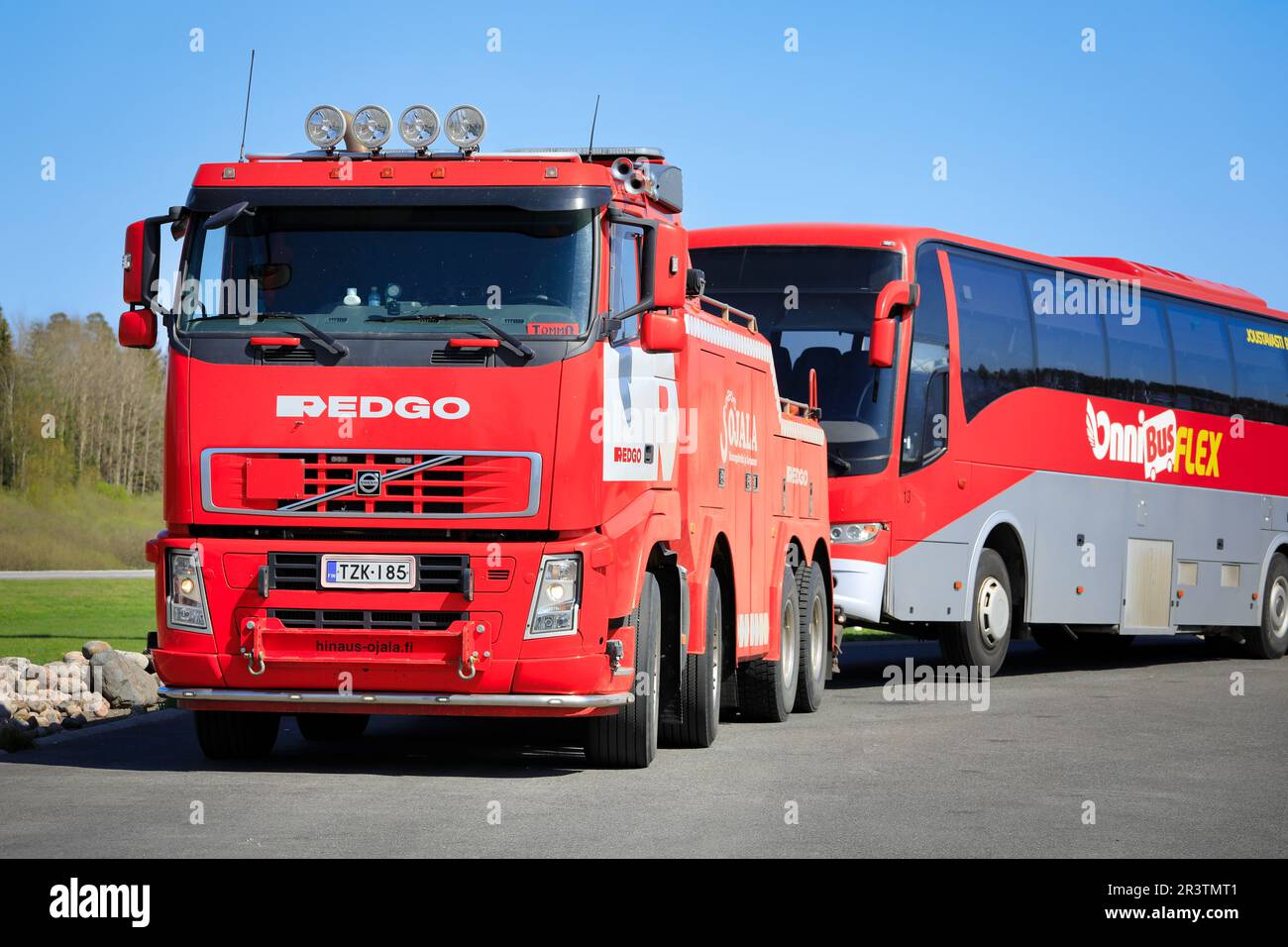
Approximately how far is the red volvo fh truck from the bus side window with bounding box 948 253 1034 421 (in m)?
8.54

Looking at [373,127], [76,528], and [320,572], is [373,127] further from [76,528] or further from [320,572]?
[76,528]

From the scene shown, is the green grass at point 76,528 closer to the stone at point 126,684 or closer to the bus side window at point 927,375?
the stone at point 126,684

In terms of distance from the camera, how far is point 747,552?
13961 millimetres

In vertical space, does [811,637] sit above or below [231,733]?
above

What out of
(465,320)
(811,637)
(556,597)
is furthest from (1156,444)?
(465,320)

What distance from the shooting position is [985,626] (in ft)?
65.5

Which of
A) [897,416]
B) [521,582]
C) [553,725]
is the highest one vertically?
[897,416]

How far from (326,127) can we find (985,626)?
416 inches

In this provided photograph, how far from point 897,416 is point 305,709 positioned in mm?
8749

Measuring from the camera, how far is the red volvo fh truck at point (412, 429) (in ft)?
35.3

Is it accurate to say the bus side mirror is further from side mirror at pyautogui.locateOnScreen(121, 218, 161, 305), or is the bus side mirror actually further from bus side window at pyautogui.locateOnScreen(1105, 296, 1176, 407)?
side mirror at pyautogui.locateOnScreen(121, 218, 161, 305)

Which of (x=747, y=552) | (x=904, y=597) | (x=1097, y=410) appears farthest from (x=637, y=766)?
(x=1097, y=410)

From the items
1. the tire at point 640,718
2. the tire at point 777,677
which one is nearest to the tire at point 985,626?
the tire at point 777,677
